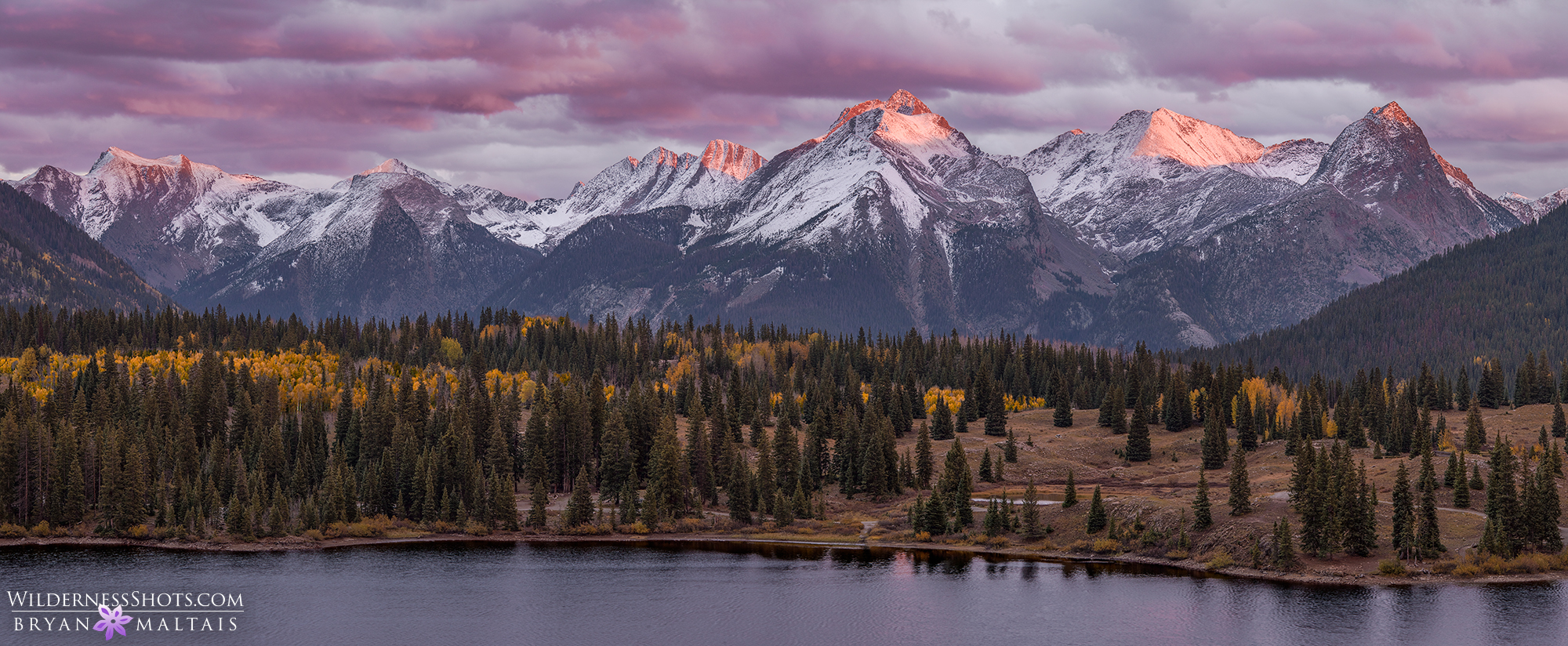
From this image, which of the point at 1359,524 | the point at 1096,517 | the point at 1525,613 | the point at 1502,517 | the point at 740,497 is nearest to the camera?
the point at 1525,613

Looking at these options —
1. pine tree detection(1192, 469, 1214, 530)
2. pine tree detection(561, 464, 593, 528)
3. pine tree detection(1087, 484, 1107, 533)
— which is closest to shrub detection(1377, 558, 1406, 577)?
pine tree detection(1192, 469, 1214, 530)

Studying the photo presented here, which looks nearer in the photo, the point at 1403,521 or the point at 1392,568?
the point at 1392,568

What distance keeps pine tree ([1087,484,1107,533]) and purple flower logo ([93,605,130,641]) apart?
10454 centimetres

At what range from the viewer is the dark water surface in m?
116

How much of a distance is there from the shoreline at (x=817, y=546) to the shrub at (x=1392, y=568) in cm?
40

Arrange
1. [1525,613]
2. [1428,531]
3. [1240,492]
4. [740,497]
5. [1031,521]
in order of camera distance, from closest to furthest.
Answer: [1525,613] → [1428,531] → [1240,492] → [1031,521] → [740,497]

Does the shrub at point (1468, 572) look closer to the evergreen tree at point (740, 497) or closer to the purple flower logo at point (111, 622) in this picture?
the evergreen tree at point (740, 497)

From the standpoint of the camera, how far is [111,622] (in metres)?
119

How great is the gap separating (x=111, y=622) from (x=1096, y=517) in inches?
4199

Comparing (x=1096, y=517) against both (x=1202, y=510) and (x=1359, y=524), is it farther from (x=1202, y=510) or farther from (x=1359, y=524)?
(x=1359, y=524)

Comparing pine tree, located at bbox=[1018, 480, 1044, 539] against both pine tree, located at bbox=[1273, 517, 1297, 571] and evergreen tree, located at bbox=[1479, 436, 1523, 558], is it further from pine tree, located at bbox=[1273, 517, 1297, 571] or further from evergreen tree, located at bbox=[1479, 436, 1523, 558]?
evergreen tree, located at bbox=[1479, 436, 1523, 558]

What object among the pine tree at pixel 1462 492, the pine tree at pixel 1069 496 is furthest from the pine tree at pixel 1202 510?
the pine tree at pixel 1462 492

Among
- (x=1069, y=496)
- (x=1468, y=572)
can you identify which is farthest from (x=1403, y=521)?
(x=1069, y=496)

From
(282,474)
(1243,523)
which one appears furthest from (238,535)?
(1243,523)
